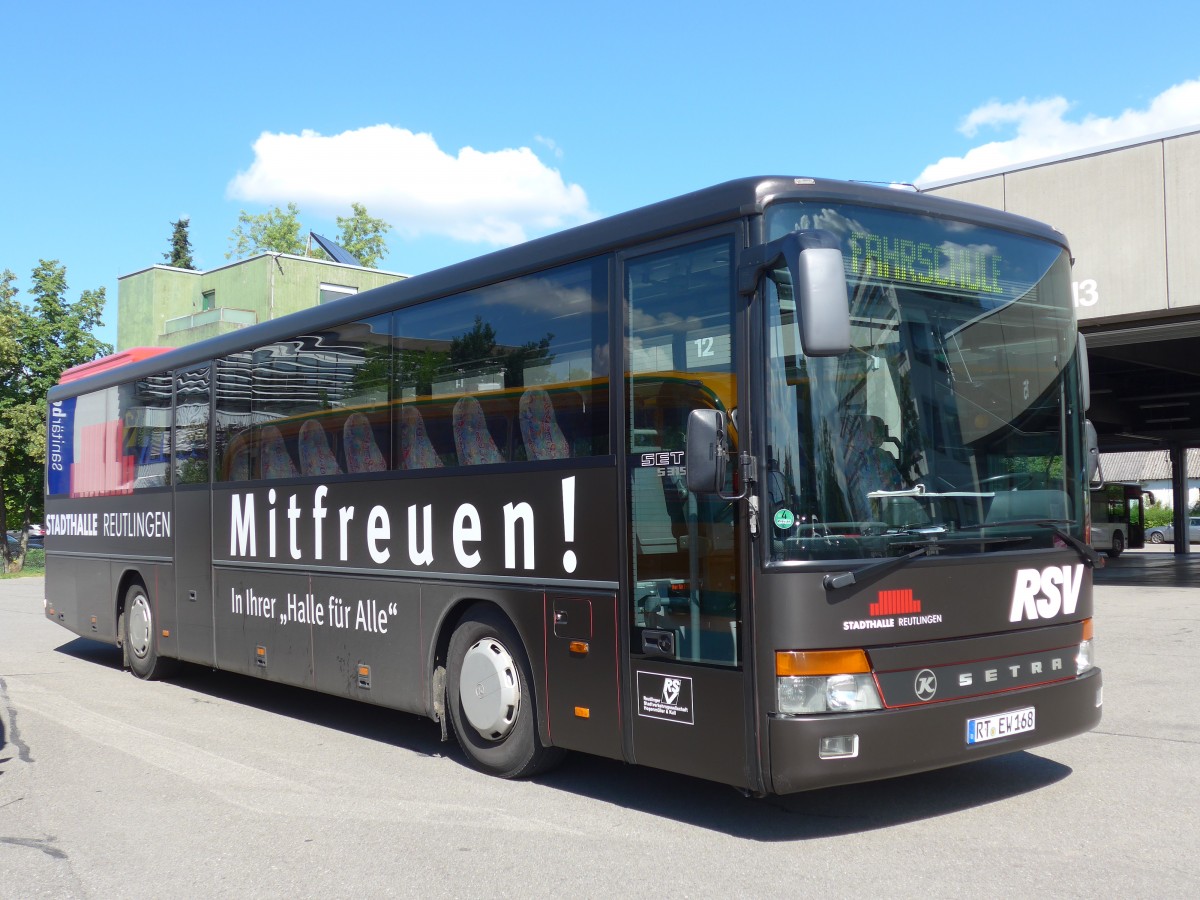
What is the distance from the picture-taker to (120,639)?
12586 millimetres

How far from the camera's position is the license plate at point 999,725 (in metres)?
5.68

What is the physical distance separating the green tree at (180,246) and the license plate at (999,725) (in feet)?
254

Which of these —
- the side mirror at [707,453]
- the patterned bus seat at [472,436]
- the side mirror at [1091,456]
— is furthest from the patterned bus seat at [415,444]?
the side mirror at [1091,456]

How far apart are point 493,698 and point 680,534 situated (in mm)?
1955

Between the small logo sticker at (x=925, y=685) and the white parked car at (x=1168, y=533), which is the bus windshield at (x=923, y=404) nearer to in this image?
the small logo sticker at (x=925, y=685)

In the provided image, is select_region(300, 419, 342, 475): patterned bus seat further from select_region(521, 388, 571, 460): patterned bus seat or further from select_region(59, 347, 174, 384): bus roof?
→ select_region(59, 347, 174, 384): bus roof

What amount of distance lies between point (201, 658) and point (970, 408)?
25.0ft

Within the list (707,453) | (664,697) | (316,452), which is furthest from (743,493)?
(316,452)

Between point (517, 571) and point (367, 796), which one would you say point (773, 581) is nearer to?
point (517, 571)

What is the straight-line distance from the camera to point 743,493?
17.8 feet

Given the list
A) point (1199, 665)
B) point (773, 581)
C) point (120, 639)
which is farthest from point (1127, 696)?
point (120, 639)

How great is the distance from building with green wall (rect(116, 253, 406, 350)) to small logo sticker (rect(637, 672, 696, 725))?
36.8m

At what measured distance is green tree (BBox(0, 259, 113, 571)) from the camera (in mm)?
44406

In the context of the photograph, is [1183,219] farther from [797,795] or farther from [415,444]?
[797,795]
